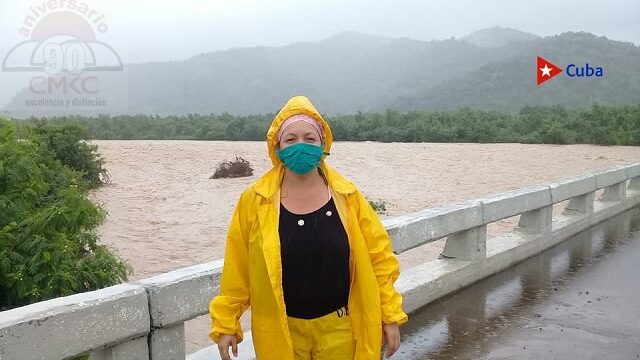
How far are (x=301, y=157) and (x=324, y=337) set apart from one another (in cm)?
79

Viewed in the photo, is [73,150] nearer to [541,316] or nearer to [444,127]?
[541,316]

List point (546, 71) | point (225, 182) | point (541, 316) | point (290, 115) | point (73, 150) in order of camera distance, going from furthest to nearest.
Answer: point (546, 71), point (225, 182), point (73, 150), point (541, 316), point (290, 115)

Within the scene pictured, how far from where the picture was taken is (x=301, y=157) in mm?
2617

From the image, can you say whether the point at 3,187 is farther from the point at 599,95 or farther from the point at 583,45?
the point at 583,45

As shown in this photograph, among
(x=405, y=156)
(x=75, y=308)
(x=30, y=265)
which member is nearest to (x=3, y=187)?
(x=30, y=265)

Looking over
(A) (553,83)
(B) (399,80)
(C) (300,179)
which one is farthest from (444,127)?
(B) (399,80)

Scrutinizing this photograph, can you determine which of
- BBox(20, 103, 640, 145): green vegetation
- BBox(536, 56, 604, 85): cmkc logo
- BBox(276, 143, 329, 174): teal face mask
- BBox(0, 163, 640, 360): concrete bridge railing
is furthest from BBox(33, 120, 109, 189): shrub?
BBox(536, 56, 604, 85): cmkc logo

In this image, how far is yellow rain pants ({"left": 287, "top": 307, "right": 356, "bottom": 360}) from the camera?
2611mm

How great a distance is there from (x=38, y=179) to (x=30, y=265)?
1.25m

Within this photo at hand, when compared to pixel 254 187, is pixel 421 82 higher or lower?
higher

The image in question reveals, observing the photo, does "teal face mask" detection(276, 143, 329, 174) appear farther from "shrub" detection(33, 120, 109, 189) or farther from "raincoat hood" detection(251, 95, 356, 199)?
"shrub" detection(33, 120, 109, 189)

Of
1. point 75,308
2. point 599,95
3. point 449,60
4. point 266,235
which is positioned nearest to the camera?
point 266,235

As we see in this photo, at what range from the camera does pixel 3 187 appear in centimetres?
482

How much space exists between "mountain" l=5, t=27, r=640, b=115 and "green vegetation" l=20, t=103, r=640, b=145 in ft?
146
